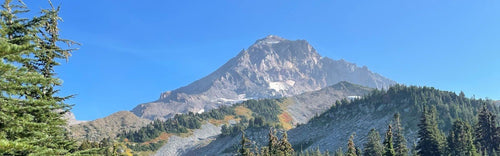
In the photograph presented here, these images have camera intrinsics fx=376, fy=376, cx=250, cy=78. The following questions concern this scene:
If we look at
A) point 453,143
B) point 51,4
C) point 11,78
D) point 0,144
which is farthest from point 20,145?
point 453,143

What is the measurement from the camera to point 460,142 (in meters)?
80.1

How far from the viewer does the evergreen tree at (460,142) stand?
257ft

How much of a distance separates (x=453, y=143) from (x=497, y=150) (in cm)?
804

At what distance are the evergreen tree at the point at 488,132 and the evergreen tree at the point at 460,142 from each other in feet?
7.77

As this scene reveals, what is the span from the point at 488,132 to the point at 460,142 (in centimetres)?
579

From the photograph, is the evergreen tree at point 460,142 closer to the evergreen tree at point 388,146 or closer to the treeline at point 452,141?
the treeline at point 452,141

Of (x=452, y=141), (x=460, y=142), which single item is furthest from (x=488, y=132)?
(x=452, y=141)

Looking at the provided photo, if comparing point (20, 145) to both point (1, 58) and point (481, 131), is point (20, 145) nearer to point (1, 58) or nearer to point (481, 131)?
point (1, 58)

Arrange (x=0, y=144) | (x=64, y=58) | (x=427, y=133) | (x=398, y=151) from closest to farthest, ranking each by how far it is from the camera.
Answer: (x=0, y=144)
(x=64, y=58)
(x=398, y=151)
(x=427, y=133)

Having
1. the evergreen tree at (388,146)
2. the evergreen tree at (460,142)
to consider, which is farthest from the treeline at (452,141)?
the evergreen tree at (388,146)

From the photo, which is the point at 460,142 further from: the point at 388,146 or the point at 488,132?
the point at 388,146

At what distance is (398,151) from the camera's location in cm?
6525

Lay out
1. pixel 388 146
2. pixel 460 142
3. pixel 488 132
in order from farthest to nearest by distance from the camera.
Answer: pixel 460 142
pixel 488 132
pixel 388 146

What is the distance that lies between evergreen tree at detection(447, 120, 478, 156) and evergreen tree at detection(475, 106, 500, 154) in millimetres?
2368
